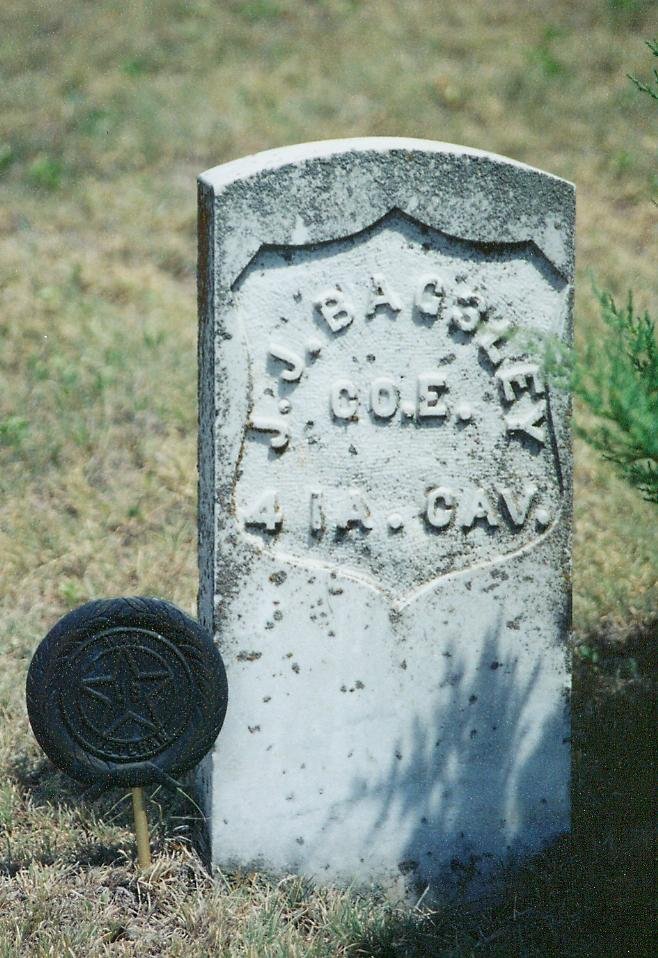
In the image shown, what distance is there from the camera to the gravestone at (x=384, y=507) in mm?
2734

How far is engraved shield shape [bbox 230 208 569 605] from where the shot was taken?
276cm

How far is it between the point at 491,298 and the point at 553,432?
38cm

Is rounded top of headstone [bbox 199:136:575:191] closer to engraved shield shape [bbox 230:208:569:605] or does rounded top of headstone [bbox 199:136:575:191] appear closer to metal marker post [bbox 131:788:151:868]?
engraved shield shape [bbox 230:208:569:605]

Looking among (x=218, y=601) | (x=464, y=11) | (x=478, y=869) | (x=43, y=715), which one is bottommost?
(x=478, y=869)

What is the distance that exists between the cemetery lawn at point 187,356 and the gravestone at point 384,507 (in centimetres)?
20

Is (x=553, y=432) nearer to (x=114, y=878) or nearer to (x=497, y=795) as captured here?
(x=497, y=795)

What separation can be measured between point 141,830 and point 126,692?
38 cm

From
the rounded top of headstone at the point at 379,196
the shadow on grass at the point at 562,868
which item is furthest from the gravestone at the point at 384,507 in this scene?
the shadow on grass at the point at 562,868

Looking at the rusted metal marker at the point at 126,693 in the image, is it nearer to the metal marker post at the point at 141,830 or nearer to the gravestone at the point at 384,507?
the metal marker post at the point at 141,830

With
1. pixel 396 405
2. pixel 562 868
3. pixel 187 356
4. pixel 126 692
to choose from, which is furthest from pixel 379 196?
pixel 187 356

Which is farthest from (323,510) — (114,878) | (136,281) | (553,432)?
(136,281)

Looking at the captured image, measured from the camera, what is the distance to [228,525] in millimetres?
2766

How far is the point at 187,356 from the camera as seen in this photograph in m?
5.60

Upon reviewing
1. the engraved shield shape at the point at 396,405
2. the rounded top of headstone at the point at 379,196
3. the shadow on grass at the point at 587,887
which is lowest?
the shadow on grass at the point at 587,887
